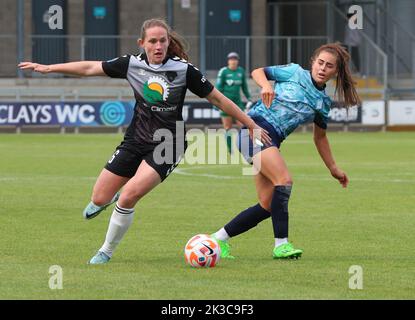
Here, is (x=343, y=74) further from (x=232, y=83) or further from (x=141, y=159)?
(x=232, y=83)

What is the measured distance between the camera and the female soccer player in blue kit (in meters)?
10.9

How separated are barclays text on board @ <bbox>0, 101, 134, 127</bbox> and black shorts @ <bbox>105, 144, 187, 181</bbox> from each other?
26.4 m

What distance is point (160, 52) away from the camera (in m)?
10.4

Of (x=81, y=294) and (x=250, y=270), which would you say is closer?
(x=81, y=294)

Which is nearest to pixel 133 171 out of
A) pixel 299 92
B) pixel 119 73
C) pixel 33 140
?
pixel 119 73

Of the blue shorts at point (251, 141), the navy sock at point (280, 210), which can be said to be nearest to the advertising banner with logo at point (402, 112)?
the blue shorts at point (251, 141)

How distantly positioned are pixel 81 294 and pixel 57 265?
1668mm

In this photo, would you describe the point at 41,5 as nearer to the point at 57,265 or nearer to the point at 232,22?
the point at 232,22

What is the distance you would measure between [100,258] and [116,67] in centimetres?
165

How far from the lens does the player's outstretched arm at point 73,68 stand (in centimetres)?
1034

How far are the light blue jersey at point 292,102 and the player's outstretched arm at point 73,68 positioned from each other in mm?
1562
